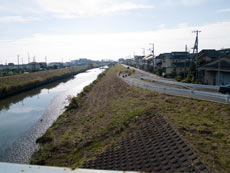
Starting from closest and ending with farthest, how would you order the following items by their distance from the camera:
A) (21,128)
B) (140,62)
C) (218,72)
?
(21,128) < (218,72) < (140,62)

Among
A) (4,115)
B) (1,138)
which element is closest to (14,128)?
(1,138)

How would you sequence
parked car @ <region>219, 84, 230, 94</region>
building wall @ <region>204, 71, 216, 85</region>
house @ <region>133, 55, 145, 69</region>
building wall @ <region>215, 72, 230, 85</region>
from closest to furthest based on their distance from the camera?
parked car @ <region>219, 84, 230, 94</region> < building wall @ <region>215, 72, 230, 85</region> < building wall @ <region>204, 71, 216, 85</region> < house @ <region>133, 55, 145, 69</region>

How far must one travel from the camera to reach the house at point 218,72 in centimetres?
2071

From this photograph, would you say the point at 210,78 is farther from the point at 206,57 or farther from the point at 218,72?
the point at 206,57

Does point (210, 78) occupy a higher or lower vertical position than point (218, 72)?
lower

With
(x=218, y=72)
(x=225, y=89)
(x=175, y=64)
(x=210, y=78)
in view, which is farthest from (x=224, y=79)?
(x=175, y=64)

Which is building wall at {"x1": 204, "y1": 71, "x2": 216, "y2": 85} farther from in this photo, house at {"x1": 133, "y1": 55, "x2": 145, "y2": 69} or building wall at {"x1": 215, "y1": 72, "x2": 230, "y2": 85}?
house at {"x1": 133, "y1": 55, "x2": 145, "y2": 69}

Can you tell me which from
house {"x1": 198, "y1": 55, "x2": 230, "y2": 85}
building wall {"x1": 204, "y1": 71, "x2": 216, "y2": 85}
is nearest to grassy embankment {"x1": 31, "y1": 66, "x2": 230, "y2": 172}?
house {"x1": 198, "y1": 55, "x2": 230, "y2": 85}

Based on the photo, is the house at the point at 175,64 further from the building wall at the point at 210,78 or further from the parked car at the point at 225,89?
the parked car at the point at 225,89

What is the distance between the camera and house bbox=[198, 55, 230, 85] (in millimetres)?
20711

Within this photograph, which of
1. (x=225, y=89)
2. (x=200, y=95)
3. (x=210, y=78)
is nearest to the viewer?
(x=200, y=95)

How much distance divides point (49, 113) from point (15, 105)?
26.2ft

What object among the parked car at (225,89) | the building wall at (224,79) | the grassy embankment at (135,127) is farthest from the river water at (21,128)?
the building wall at (224,79)

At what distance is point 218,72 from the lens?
21.2 metres
